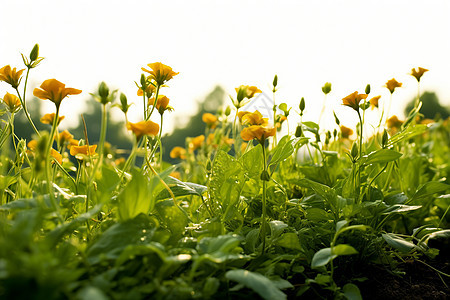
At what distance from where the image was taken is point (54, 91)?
88 centimetres

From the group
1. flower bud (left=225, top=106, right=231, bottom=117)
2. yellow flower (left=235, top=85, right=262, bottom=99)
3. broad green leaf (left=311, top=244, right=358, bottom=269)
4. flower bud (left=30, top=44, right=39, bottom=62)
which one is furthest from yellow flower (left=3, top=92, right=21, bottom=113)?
broad green leaf (left=311, top=244, right=358, bottom=269)

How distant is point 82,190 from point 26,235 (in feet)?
2.35

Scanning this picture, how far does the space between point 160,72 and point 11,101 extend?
49 cm

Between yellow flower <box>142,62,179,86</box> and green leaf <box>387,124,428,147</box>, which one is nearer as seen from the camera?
yellow flower <box>142,62,179,86</box>

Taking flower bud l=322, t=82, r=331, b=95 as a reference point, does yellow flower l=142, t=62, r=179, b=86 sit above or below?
above

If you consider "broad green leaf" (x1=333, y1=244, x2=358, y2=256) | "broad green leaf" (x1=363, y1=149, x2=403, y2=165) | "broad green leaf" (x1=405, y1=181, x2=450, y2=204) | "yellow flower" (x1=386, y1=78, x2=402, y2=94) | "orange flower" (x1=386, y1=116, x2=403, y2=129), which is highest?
"yellow flower" (x1=386, y1=78, x2=402, y2=94)

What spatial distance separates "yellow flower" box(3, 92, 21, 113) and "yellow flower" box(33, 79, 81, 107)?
12.0 inches

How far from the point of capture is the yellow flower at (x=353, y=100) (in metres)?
1.06

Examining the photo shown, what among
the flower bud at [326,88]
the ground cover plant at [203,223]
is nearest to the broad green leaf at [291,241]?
the ground cover plant at [203,223]

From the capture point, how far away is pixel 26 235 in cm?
54

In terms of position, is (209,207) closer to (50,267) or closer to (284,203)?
(284,203)

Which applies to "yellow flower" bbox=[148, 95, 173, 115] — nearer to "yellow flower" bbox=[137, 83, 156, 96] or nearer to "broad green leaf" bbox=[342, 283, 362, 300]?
"yellow flower" bbox=[137, 83, 156, 96]

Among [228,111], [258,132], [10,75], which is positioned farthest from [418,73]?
[10,75]

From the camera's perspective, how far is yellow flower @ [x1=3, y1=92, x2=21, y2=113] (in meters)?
1.13
